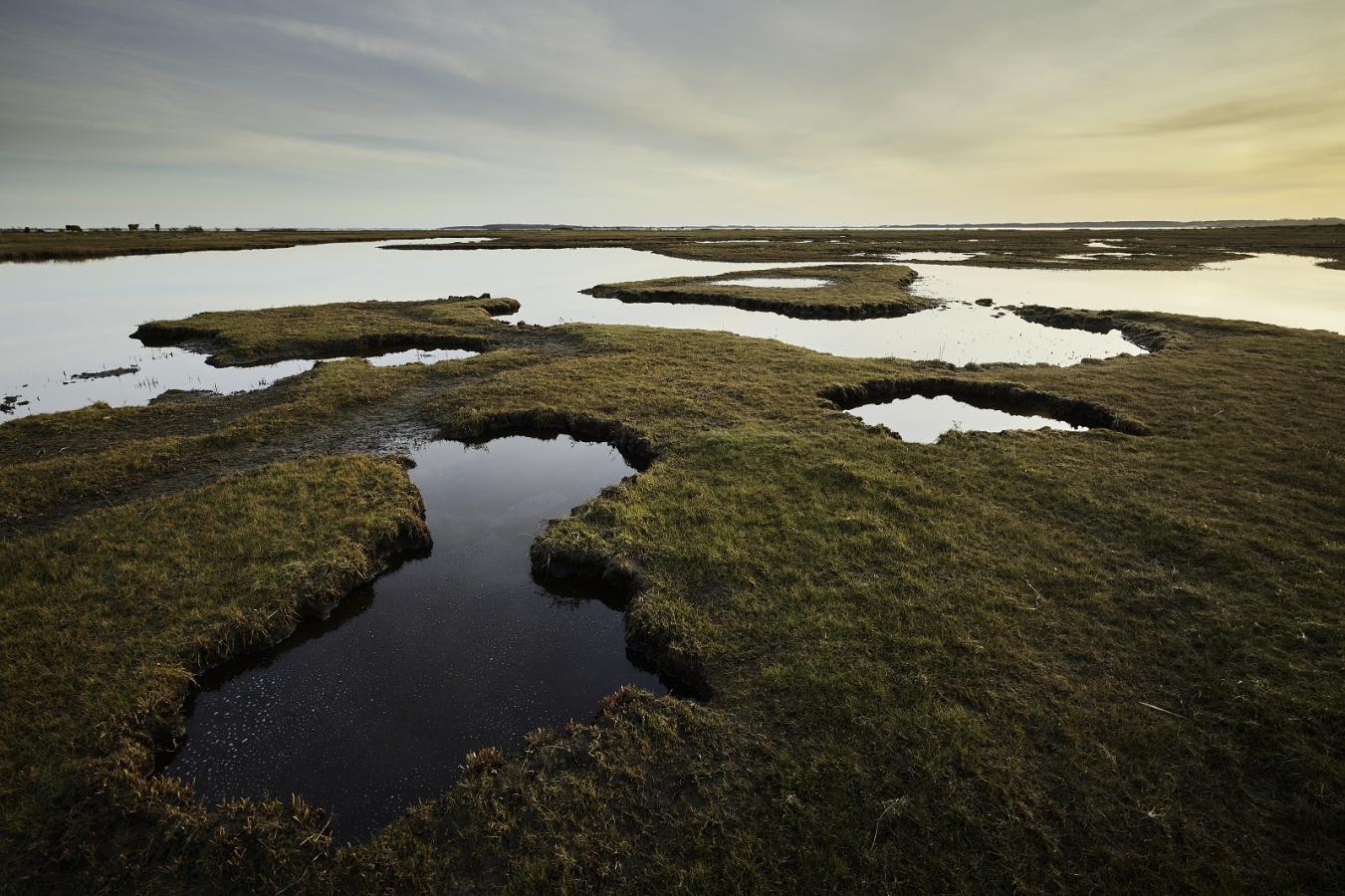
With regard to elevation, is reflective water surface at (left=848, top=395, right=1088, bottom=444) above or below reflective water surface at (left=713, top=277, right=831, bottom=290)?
below

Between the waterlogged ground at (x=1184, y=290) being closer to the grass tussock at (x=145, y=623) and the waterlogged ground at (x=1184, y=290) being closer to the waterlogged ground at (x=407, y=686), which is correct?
the waterlogged ground at (x=407, y=686)

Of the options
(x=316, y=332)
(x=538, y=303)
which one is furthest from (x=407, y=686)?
(x=538, y=303)

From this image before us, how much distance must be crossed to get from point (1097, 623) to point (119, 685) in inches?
664

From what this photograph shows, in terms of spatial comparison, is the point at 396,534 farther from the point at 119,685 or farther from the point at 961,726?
the point at 961,726

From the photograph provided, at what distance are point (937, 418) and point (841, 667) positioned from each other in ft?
52.1

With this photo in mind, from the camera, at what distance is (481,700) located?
9812mm

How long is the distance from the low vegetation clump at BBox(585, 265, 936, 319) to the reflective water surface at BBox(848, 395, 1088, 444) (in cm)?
2289

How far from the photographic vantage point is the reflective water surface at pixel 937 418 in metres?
21.0

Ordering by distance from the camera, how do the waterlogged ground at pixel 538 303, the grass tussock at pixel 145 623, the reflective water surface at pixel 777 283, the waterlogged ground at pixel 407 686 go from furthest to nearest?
the reflective water surface at pixel 777 283, the waterlogged ground at pixel 538 303, the waterlogged ground at pixel 407 686, the grass tussock at pixel 145 623

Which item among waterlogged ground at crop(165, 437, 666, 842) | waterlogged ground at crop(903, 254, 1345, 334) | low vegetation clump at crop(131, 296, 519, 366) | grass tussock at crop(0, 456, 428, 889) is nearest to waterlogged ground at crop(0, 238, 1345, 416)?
waterlogged ground at crop(903, 254, 1345, 334)

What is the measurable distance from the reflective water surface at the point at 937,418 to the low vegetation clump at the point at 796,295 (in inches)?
901

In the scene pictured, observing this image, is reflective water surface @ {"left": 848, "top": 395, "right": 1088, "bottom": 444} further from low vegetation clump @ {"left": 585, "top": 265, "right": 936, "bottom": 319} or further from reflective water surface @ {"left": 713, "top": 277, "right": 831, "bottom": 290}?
reflective water surface @ {"left": 713, "top": 277, "right": 831, "bottom": 290}

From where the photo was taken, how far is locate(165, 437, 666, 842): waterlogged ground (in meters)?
8.42

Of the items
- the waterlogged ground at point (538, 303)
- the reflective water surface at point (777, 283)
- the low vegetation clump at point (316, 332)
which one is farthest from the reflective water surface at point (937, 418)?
the reflective water surface at point (777, 283)
